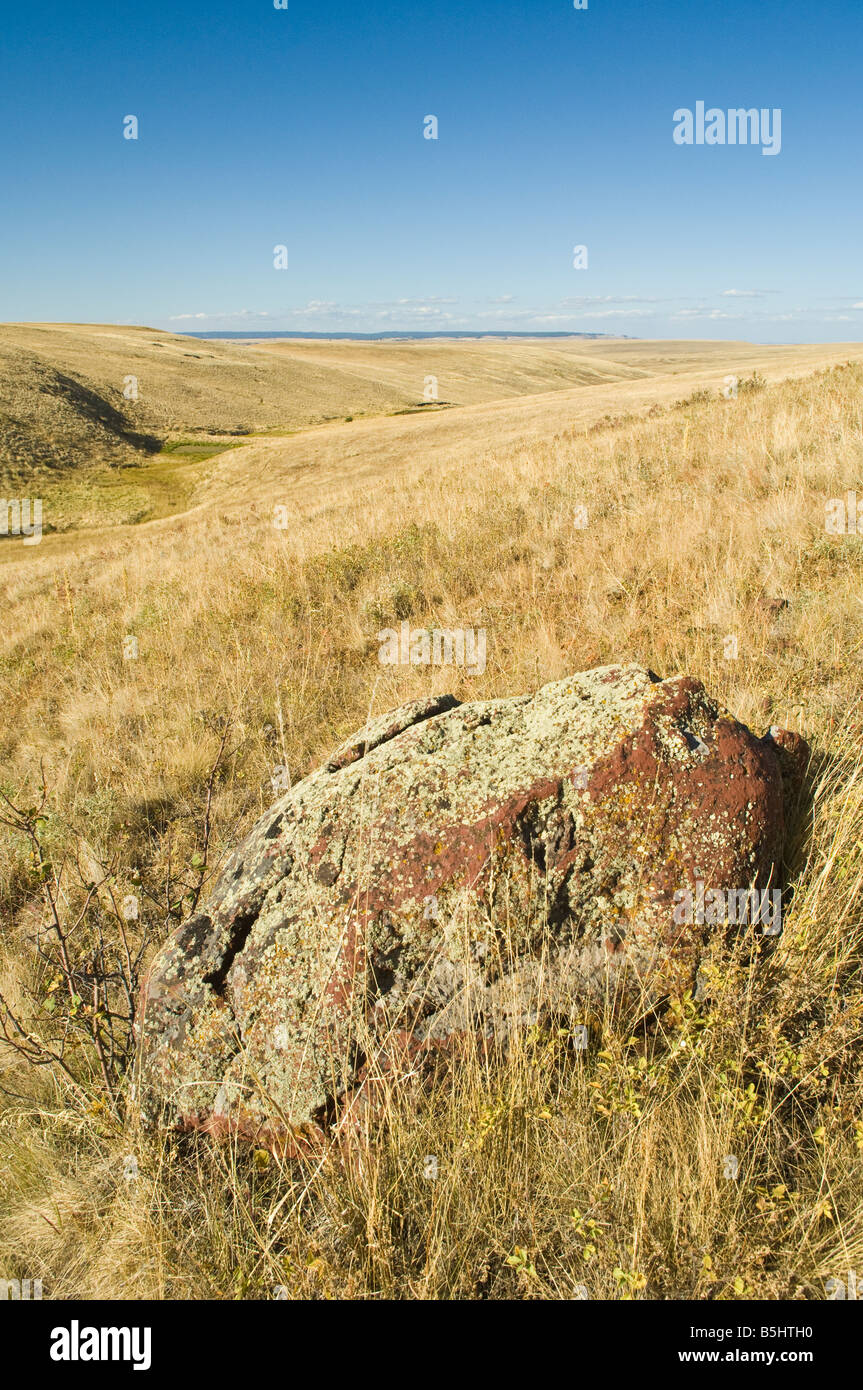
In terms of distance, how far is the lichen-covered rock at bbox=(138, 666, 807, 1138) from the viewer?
2.19 m

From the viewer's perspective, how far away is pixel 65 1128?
7.89 feet

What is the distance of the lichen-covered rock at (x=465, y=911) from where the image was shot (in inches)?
86.1

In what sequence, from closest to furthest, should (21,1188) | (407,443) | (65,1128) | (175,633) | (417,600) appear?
(21,1188) → (65,1128) → (417,600) → (175,633) → (407,443)

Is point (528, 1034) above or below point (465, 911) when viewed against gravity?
below

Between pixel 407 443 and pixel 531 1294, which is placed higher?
pixel 407 443

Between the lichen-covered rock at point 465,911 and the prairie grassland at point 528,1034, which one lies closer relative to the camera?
the prairie grassland at point 528,1034

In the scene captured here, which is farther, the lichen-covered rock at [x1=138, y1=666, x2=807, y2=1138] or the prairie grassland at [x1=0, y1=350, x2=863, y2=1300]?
the lichen-covered rock at [x1=138, y1=666, x2=807, y2=1138]

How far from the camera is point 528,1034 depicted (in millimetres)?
2152

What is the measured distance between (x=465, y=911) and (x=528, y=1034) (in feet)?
1.34

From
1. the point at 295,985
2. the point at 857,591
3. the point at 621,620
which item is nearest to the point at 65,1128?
the point at 295,985

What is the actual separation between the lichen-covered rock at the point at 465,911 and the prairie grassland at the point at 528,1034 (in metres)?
0.16

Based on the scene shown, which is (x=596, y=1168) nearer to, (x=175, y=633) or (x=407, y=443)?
(x=175, y=633)

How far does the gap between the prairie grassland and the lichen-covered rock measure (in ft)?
0.51

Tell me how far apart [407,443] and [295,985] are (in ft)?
104
